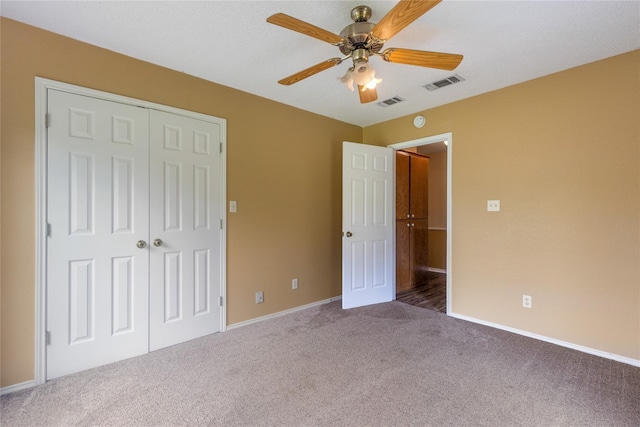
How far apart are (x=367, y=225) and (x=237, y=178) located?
5.60ft

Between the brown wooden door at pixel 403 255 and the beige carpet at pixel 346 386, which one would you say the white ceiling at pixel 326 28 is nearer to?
the brown wooden door at pixel 403 255

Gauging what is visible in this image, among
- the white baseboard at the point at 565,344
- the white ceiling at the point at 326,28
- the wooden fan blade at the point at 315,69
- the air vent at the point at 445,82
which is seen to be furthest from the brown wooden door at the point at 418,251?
the wooden fan blade at the point at 315,69

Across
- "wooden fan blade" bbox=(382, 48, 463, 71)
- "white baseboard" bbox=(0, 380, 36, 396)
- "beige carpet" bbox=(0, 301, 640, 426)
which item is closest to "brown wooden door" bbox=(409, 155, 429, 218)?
"beige carpet" bbox=(0, 301, 640, 426)

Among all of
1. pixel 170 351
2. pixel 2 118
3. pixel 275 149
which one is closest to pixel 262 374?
pixel 170 351

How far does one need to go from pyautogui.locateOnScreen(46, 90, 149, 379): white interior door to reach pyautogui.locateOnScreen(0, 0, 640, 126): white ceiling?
53cm

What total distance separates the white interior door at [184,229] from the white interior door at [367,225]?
→ 1.50 metres

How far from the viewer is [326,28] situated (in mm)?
1902

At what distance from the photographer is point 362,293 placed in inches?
139

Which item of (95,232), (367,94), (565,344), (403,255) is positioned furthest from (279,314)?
(565,344)

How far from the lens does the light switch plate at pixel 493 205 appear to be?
2854mm

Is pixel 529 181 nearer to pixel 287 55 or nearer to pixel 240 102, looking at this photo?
pixel 287 55

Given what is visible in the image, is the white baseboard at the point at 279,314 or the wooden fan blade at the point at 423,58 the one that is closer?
the wooden fan blade at the point at 423,58

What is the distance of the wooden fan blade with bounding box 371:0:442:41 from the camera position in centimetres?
128

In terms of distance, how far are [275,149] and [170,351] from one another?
2.19m
